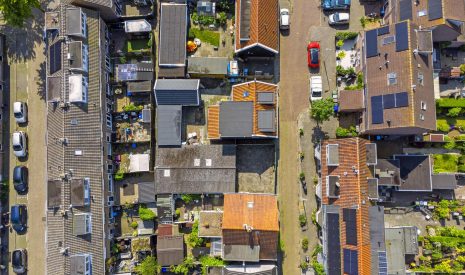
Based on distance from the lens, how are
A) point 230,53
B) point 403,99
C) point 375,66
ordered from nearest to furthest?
point 403,99
point 375,66
point 230,53

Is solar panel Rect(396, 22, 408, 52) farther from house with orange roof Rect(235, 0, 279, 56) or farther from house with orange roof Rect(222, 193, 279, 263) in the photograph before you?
house with orange roof Rect(222, 193, 279, 263)

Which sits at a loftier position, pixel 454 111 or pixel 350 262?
pixel 454 111

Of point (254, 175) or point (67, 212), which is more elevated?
point (254, 175)

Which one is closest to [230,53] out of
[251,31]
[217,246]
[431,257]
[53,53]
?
[251,31]

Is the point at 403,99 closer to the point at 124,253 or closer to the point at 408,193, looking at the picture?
the point at 408,193

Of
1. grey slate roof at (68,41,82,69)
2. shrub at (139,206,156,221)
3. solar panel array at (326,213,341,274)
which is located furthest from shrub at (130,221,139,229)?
solar panel array at (326,213,341,274)

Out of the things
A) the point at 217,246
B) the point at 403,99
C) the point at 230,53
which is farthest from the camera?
the point at 230,53

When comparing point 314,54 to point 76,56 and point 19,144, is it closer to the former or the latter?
point 76,56

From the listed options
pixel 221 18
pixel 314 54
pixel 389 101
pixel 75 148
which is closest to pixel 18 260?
pixel 75 148
